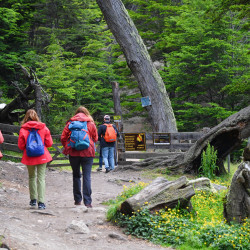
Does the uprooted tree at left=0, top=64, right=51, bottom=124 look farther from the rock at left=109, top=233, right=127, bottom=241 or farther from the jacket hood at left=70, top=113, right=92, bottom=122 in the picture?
the rock at left=109, top=233, right=127, bottom=241

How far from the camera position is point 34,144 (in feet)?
23.3

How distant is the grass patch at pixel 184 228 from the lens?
17.6ft

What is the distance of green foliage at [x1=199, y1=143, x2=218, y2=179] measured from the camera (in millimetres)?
10930

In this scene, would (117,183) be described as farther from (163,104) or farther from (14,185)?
A: (163,104)

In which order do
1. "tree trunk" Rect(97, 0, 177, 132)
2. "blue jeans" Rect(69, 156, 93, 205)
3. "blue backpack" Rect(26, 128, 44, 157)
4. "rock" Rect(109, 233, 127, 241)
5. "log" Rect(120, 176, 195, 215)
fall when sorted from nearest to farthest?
"rock" Rect(109, 233, 127, 241)
"log" Rect(120, 176, 195, 215)
"blue backpack" Rect(26, 128, 44, 157)
"blue jeans" Rect(69, 156, 93, 205)
"tree trunk" Rect(97, 0, 177, 132)

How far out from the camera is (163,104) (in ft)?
50.1

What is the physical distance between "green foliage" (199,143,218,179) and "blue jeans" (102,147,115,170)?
3.59m

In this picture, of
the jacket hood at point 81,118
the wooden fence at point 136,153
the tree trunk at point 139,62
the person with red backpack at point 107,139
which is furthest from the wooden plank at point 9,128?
the jacket hood at point 81,118

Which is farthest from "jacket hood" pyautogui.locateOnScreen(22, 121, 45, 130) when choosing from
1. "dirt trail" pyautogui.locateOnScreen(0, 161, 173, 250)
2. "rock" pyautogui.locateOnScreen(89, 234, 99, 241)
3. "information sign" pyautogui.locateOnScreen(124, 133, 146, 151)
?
"information sign" pyautogui.locateOnScreen(124, 133, 146, 151)

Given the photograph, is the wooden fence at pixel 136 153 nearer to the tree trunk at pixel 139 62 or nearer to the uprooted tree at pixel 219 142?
the tree trunk at pixel 139 62

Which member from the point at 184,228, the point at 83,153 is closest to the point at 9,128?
the point at 83,153

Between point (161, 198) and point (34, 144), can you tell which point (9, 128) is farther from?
point (161, 198)

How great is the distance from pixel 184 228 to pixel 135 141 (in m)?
8.57

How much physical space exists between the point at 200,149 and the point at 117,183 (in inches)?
107
